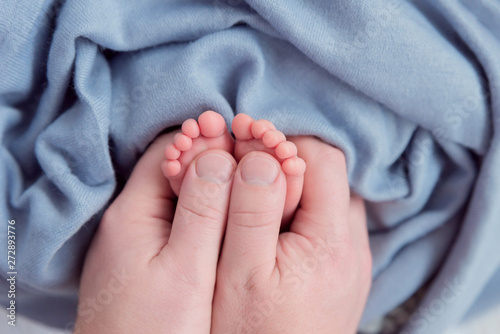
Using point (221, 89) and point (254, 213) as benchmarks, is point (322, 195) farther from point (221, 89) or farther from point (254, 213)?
point (221, 89)

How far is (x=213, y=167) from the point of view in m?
0.63

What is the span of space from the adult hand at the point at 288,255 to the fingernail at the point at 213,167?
0.02 m

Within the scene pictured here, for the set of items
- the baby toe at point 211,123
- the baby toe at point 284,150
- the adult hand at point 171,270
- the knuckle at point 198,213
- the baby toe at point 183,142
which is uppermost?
the baby toe at point 284,150

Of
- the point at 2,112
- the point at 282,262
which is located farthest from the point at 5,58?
the point at 282,262

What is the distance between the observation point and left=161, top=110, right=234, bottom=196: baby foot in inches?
24.9

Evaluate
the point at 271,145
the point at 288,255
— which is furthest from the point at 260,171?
the point at 288,255

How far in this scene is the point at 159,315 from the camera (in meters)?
0.63

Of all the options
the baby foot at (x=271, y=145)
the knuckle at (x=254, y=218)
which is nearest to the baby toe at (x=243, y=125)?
the baby foot at (x=271, y=145)

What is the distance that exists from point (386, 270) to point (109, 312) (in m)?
0.53

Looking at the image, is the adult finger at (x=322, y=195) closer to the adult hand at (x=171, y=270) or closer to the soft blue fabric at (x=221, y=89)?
the soft blue fabric at (x=221, y=89)

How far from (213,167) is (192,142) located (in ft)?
0.18

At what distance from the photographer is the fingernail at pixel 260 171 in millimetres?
614

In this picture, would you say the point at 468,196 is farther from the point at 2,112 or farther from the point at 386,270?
the point at 2,112

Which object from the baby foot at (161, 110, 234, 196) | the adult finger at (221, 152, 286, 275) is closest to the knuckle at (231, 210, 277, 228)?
the adult finger at (221, 152, 286, 275)
